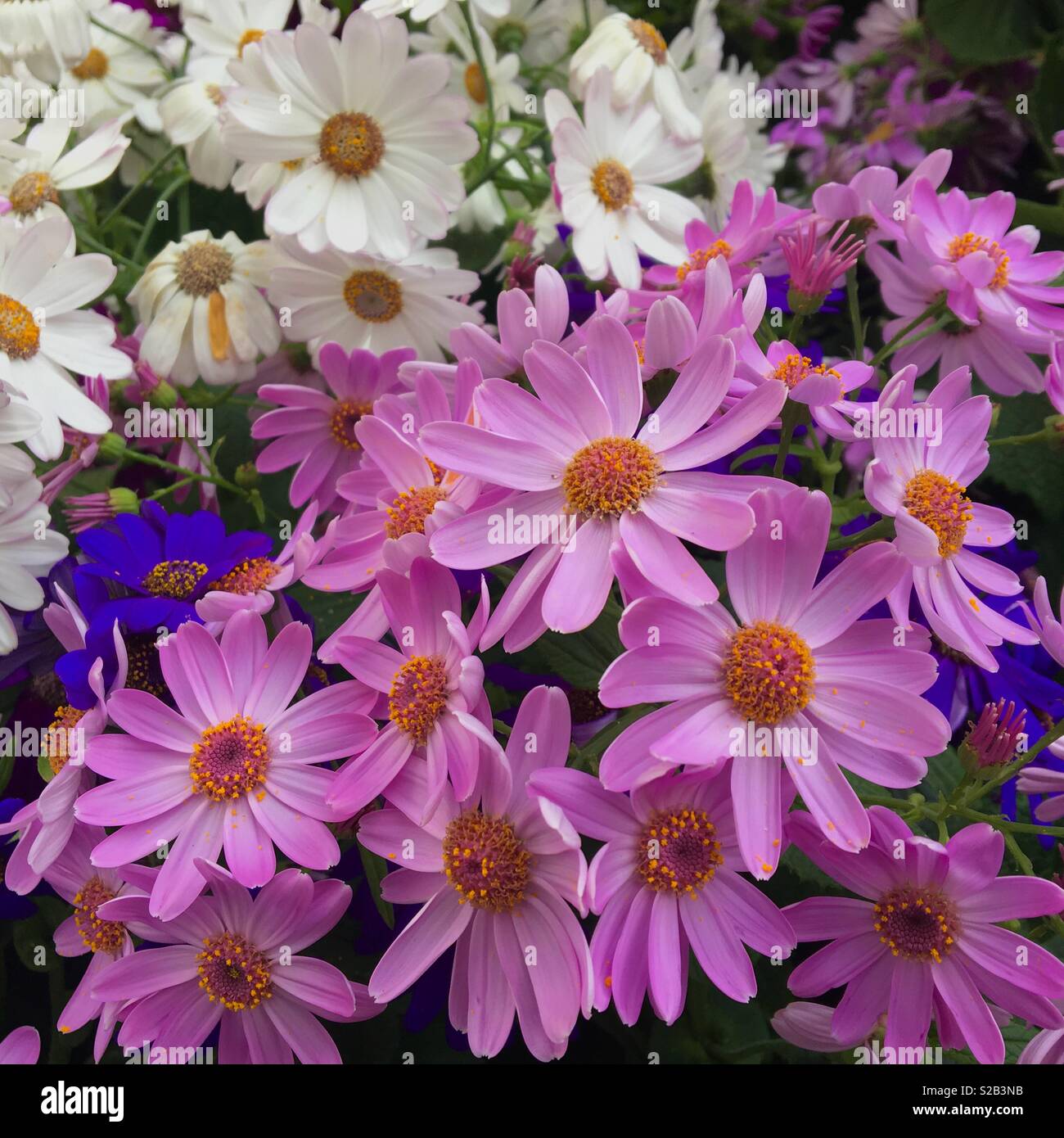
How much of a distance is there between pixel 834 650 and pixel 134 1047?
→ 40cm

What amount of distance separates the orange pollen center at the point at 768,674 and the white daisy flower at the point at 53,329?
430 mm

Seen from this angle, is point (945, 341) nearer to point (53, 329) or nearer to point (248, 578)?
point (248, 578)

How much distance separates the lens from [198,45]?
87 cm

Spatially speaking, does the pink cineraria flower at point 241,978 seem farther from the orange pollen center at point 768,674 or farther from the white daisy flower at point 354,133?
the white daisy flower at point 354,133

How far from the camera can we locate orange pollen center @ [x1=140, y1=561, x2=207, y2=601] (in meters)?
0.62

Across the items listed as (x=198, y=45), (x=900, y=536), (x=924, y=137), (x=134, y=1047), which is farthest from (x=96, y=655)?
(x=924, y=137)

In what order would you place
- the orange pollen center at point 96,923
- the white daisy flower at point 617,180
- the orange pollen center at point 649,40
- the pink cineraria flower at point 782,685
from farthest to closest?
the orange pollen center at point 649,40, the white daisy flower at point 617,180, the orange pollen center at point 96,923, the pink cineraria flower at point 782,685

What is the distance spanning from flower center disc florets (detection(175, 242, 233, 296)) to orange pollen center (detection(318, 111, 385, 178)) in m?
0.12

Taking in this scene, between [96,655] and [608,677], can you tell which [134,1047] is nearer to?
[96,655]

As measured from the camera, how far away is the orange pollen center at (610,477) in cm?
52

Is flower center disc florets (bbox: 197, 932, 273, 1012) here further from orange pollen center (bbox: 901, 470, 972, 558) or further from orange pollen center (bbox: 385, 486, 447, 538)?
orange pollen center (bbox: 901, 470, 972, 558)

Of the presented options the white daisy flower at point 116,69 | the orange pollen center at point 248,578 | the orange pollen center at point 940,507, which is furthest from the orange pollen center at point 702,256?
the white daisy flower at point 116,69

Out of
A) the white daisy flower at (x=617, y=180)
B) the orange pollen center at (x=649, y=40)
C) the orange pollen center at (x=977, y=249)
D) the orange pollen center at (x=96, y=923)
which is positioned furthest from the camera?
the orange pollen center at (x=649, y=40)

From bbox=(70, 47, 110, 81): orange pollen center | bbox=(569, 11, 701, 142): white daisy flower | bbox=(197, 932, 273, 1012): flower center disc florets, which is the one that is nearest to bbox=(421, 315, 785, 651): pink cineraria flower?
bbox=(197, 932, 273, 1012): flower center disc florets
